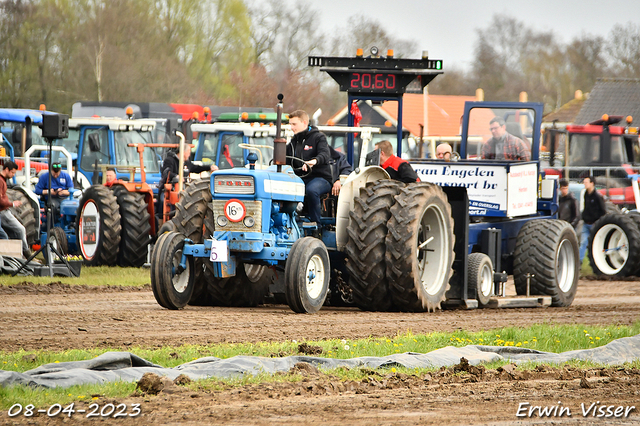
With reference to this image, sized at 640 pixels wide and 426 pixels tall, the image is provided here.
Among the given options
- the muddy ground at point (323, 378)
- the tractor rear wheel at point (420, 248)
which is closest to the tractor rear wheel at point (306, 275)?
the muddy ground at point (323, 378)

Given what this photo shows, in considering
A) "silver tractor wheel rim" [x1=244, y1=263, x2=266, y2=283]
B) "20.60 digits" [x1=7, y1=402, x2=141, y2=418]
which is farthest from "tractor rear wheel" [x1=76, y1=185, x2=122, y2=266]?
"20.60 digits" [x1=7, y1=402, x2=141, y2=418]

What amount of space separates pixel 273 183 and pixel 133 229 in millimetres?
6627

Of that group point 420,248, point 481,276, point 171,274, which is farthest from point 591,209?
point 171,274

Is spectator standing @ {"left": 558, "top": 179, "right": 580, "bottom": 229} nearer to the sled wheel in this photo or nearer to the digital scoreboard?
the sled wheel

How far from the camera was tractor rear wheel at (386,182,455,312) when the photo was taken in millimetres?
10211

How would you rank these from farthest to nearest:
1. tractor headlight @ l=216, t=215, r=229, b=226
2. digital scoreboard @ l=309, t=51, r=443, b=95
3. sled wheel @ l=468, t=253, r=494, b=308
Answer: digital scoreboard @ l=309, t=51, r=443, b=95, sled wheel @ l=468, t=253, r=494, b=308, tractor headlight @ l=216, t=215, r=229, b=226

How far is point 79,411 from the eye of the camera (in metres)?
4.98

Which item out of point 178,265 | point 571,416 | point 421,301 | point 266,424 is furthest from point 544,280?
point 266,424

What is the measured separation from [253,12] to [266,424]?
38.3 metres

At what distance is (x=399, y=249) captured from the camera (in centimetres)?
1019

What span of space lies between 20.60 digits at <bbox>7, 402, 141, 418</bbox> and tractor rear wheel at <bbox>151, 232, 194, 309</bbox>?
4741 mm

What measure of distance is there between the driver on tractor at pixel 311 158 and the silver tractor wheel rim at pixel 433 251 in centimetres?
127

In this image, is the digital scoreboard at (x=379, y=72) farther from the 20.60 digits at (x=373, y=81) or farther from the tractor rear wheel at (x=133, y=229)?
the tractor rear wheel at (x=133, y=229)

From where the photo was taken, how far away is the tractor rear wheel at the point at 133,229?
16125mm
